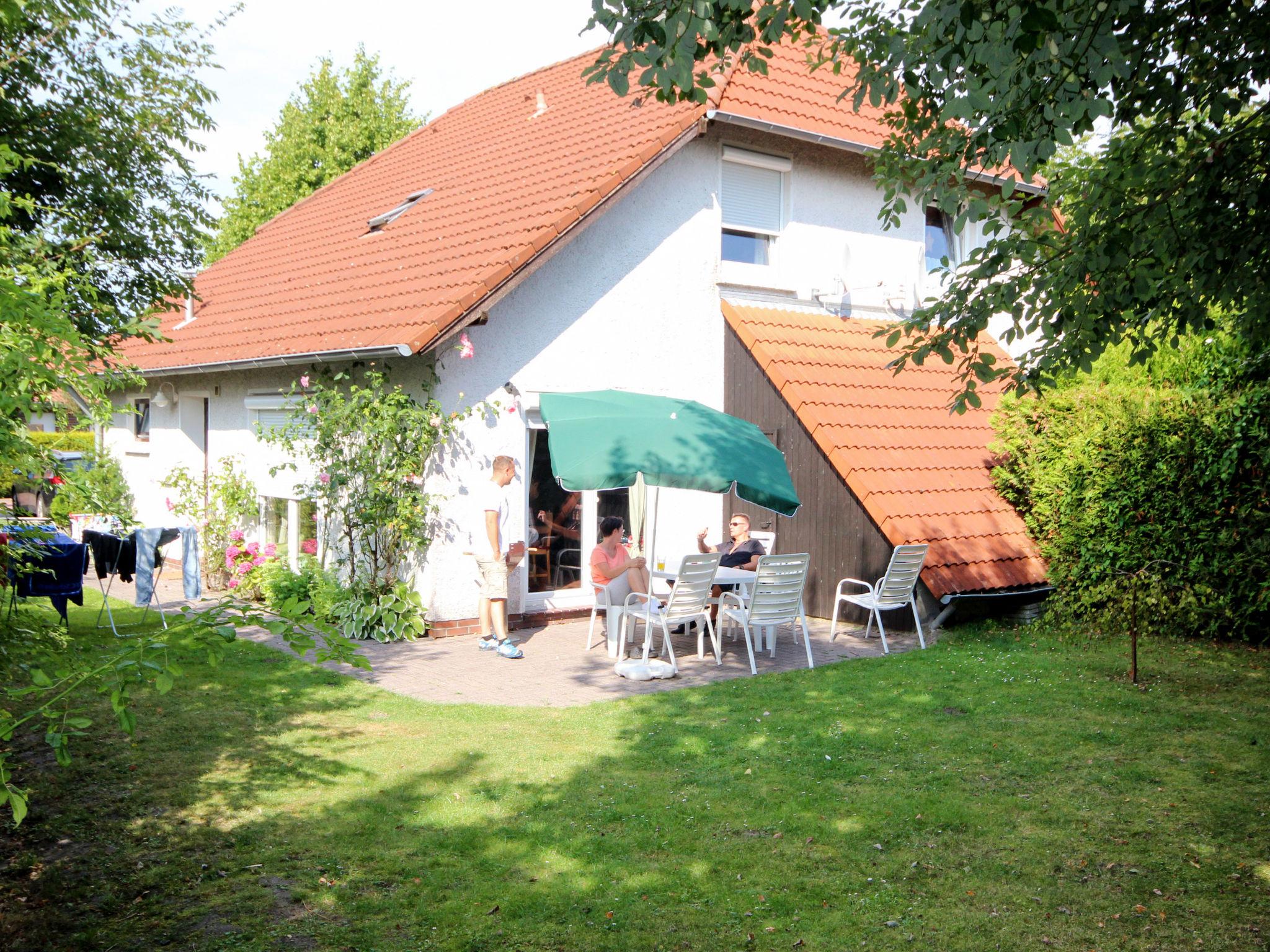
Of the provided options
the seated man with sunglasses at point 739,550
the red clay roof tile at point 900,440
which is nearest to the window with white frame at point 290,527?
the seated man with sunglasses at point 739,550

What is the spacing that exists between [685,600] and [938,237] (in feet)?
31.7

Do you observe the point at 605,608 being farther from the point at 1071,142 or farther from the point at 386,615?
the point at 1071,142

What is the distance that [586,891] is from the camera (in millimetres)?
4926

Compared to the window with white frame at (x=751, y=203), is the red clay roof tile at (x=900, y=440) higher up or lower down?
lower down

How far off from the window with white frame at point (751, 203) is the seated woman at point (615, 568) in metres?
4.77

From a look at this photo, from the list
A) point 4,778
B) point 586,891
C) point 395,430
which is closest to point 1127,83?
point 586,891

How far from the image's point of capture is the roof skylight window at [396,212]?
1520 cm

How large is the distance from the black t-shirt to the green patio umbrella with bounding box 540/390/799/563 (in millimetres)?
1522

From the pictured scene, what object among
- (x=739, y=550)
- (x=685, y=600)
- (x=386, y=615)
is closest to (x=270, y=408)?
(x=386, y=615)

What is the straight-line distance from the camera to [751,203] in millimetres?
13992

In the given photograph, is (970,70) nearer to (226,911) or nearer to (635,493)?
(226,911)

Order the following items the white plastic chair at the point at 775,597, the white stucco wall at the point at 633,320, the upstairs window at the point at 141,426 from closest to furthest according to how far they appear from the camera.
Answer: the white plastic chair at the point at 775,597
the white stucco wall at the point at 633,320
the upstairs window at the point at 141,426

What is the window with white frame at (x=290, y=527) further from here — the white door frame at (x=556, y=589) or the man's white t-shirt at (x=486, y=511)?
the white door frame at (x=556, y=589)

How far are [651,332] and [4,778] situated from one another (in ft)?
33.9
